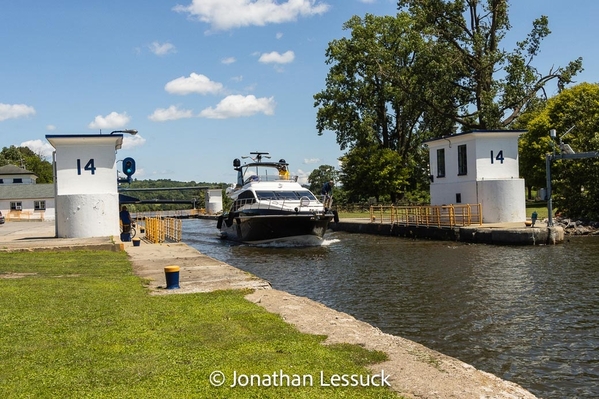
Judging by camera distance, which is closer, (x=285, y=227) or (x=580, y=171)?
(x=285, y=227)

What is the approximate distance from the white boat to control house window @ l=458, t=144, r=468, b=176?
7.61 meters

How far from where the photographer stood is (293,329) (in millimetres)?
8180

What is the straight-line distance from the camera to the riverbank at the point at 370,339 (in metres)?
5.89

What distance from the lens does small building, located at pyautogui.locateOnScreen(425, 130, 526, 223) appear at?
2819cm

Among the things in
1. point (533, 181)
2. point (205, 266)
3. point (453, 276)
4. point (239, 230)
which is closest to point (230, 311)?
point (205, 266)

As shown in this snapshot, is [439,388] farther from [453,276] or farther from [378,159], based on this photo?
[378,159]

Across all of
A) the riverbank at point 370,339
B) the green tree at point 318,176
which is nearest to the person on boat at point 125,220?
the riverbank at point 370,339

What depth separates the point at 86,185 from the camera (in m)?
24.0

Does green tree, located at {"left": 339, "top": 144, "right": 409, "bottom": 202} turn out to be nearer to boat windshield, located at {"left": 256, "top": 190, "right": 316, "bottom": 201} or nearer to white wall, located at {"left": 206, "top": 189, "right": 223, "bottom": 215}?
boat windshield, located at {"left": 256, "top": 190, "right": 316, "bottom": 201}

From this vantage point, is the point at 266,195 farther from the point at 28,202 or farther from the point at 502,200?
the point at 28,202

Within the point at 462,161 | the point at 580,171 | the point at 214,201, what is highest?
the point at 462,161

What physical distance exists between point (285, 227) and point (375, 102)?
29026 mm

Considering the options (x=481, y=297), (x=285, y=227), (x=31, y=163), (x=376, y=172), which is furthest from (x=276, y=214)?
(x=31, y=163)

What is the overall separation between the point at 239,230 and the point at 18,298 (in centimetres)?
2075
